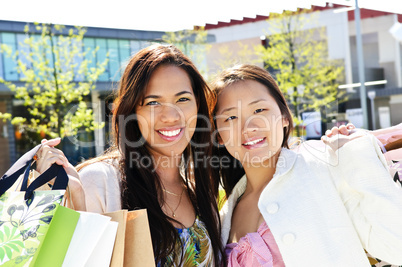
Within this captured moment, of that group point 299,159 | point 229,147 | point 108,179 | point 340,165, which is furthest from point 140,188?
point 340,165

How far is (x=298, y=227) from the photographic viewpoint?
6.95 feet

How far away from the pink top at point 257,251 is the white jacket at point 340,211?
0.14 metres

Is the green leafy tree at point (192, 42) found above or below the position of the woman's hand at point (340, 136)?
above

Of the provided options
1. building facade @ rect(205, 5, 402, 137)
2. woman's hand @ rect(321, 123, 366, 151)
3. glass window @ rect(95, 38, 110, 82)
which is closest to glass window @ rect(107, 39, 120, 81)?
glass window @ rect(95, 38, 110, 82)

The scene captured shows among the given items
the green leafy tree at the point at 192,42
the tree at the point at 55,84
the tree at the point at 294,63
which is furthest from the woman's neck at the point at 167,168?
the green leafy tree at the point at 192,42

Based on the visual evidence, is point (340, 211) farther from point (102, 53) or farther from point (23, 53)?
point (102, 53)

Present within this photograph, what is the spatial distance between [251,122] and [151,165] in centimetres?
66

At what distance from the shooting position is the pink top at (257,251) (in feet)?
7.29

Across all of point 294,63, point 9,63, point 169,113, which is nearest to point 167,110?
point 169,113

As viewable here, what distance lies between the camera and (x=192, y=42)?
18.0 metres

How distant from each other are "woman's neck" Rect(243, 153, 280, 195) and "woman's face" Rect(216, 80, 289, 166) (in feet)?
0.16

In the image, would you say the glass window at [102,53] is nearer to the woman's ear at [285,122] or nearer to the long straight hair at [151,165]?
the long straight hair at [151,165]

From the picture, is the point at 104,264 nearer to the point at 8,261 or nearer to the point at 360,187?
the point at 8,261

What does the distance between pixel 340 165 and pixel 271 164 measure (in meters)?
0.55
